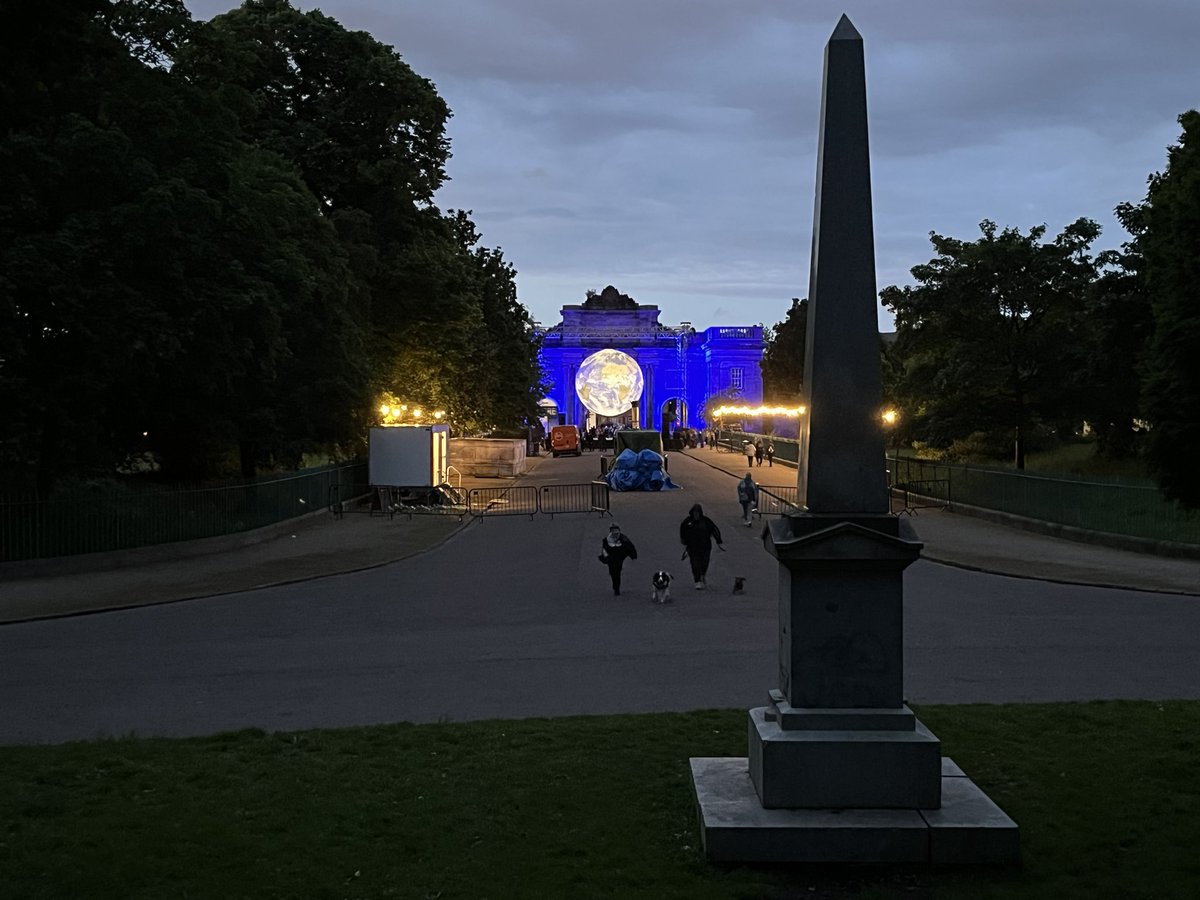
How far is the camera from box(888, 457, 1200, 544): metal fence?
2466cm

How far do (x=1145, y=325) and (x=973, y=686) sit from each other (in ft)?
94.4

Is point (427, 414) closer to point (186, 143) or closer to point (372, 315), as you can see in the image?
point (372, 315)

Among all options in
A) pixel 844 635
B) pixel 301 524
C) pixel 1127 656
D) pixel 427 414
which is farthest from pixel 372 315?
pixel 844 635

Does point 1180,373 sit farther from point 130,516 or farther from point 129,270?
point 130,516

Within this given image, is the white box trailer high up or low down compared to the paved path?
up

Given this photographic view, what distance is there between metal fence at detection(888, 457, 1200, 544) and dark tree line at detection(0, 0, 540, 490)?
18082 millimetres

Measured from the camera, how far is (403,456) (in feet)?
123

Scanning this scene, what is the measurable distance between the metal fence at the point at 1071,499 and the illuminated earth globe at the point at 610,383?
22.3 metres

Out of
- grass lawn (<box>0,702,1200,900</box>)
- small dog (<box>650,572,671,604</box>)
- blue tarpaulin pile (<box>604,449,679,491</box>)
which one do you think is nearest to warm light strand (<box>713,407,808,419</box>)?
blue tarpaulin pile (<box>604,449,679,491</box>)

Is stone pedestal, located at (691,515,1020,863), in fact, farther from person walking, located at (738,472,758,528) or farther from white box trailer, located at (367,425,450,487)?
white box trailer, located at (367,425,450,487)

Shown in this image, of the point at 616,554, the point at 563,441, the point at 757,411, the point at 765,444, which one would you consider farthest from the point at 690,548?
the point at 757,411

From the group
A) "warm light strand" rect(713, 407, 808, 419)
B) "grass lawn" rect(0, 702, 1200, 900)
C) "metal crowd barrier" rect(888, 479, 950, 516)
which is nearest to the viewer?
"grass lawn" rect(0, 702, 1200, 900)

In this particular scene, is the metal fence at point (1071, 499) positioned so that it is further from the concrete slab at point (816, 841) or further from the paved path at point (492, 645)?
the concrete slab at point (816, 841)

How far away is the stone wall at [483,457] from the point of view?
55.3 metres
